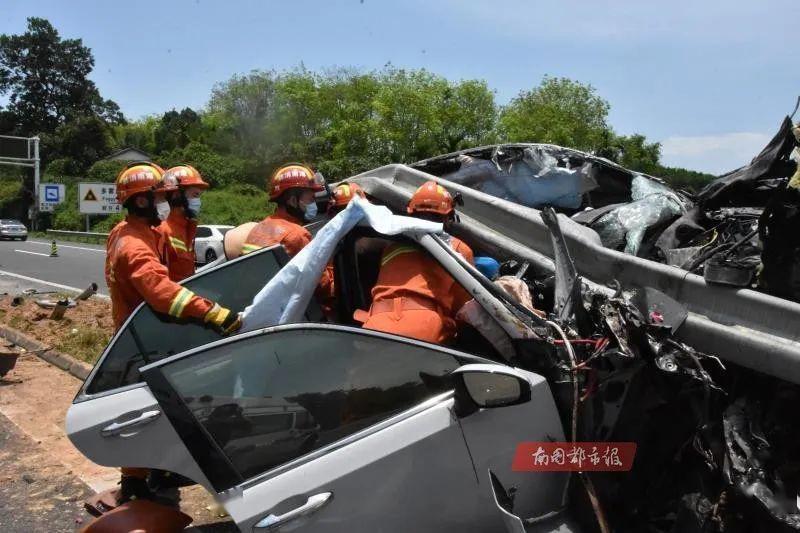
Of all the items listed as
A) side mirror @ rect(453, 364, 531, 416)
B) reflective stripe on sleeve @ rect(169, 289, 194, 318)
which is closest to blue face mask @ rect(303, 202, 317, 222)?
reflective stripe on sleeve @ rect(169, 289, 194, 318)

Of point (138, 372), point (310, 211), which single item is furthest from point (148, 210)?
point (138, 372)

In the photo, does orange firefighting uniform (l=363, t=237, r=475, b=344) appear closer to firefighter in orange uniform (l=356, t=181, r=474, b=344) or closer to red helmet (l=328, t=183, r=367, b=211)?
firefighter in orange uniform (l=356, t=181, r=474, b=344)

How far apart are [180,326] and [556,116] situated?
4261cm

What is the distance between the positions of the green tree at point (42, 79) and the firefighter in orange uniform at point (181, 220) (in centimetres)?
7026

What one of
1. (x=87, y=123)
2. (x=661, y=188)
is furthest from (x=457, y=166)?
(x=87, y=123)

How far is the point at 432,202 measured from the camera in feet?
12.1

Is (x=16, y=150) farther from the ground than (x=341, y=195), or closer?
farther from the ground

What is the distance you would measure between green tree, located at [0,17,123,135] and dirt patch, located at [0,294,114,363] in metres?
63.5

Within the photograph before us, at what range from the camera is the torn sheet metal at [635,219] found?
13.2 feet

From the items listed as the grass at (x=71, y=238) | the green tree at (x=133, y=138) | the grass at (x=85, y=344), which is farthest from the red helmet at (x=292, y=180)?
the green tree at (x=133, y=138)

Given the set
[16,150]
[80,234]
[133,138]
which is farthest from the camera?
[133,138]

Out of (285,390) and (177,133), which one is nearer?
(285,390)

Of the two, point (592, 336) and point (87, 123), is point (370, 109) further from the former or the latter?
point (592, 336)

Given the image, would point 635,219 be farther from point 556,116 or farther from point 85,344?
point 556,116
